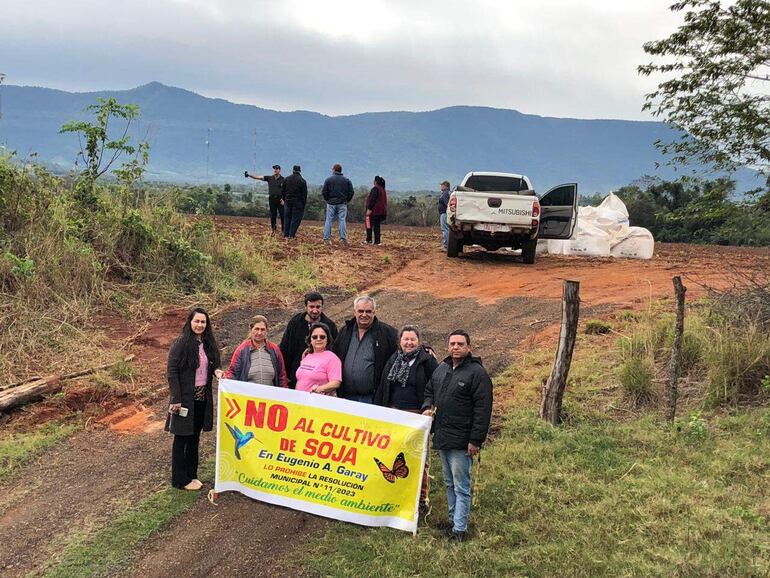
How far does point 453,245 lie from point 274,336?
25.8ft

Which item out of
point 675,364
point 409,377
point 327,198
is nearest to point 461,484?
point 409,377

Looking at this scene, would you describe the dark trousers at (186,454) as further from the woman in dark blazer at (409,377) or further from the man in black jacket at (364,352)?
the woman in dark blazer at (409,377)

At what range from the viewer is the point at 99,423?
23.5 feet

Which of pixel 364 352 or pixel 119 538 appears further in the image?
pixel 364 352

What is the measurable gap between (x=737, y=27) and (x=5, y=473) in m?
9.44

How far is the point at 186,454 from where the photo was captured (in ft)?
18.6

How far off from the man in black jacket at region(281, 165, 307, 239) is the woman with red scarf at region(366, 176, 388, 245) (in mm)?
1817

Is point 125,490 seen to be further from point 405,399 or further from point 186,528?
point 405,399

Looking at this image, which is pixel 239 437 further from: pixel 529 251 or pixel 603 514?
pixel 529 251

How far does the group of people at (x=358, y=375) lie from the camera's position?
4.75 m

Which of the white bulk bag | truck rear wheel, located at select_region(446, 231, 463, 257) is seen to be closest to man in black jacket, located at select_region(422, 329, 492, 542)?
truck rear wheel, located at select_region(446, 231, 463, 257)

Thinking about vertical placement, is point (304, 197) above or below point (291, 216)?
above

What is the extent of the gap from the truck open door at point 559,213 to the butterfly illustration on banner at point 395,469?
38.1ft

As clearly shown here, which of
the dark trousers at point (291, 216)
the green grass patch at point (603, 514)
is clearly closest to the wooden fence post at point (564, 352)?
the green grass patch at point (603, 514)
